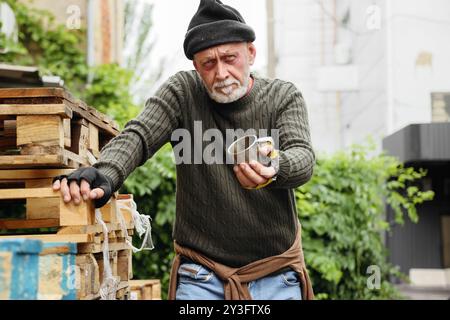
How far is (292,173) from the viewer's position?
10.0 feet

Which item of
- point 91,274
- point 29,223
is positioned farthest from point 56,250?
point 29,223

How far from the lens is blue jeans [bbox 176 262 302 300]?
348 cm

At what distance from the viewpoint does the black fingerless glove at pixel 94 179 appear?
2939 mm

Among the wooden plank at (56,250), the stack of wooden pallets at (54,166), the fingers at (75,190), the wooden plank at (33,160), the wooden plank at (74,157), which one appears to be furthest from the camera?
the wooden plank at (74,157)

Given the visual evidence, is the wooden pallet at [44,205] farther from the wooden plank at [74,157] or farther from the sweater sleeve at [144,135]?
the sweater sleeve at [144,135]

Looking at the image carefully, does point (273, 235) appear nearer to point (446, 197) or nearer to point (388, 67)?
point (388, 67)

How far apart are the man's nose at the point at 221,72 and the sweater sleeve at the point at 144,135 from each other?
29 centimetres

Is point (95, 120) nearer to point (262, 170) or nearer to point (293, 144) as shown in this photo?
point (293, 144)

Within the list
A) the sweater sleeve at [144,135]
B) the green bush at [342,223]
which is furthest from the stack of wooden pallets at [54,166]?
the green bush at [342,223]

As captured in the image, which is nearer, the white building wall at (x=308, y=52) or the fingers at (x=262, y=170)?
the fingers at (x=262, y=170)

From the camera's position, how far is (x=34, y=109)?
321cm

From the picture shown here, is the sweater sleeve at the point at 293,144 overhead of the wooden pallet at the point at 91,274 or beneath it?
overhead
